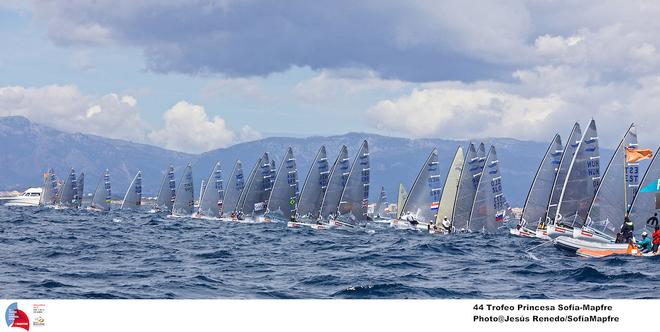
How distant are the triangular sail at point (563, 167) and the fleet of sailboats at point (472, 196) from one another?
0.09 m

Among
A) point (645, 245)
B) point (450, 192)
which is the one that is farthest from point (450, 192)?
point (645, 245)

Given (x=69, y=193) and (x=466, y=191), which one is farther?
(x=69, y=193)

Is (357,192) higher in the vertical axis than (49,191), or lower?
higher

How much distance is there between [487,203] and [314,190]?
2189cm

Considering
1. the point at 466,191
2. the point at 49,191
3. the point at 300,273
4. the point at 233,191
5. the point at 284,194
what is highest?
the point at 466,191

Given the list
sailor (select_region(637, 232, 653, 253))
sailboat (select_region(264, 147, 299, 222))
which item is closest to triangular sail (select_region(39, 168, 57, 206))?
sailboat (select_region(264, 147, 299, 222))

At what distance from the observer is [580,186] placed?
75938 mm

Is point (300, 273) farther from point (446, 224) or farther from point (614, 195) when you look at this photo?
point (446, 224)

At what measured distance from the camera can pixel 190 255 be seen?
4688 cm

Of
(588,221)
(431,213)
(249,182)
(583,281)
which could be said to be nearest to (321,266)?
(583,281)

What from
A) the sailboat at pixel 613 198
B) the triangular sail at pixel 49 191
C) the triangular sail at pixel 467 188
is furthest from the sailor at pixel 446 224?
the triangular sail at pixel 49 191

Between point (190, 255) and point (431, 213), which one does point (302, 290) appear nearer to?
point (190, 255)

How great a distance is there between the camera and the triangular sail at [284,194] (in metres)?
113

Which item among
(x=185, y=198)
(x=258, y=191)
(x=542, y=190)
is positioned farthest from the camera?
(x=185, y=198)
